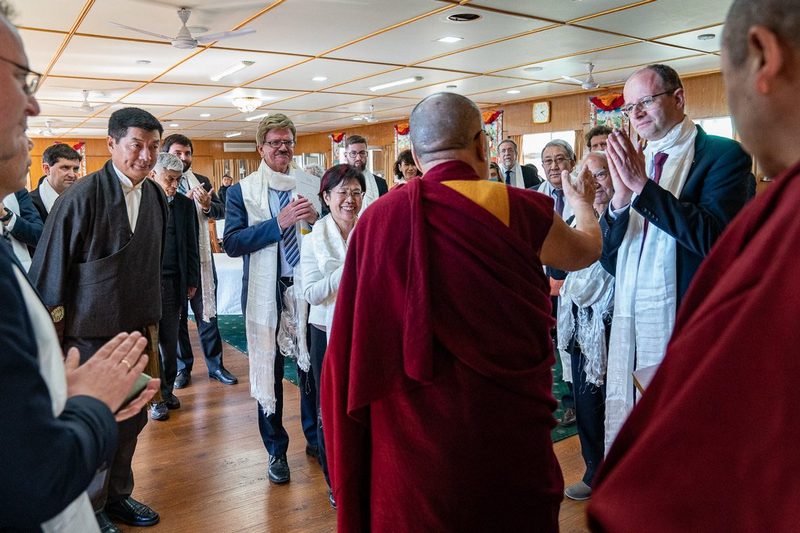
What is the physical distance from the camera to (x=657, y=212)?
74.0 inches

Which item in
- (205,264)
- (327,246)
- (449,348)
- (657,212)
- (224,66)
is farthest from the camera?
(224,66)

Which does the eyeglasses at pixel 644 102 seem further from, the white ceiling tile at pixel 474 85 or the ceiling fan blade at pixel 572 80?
the ceiling fan blade at pixel 572 80

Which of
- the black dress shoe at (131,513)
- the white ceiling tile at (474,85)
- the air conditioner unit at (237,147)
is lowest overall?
the black dress shoe at (131,513)

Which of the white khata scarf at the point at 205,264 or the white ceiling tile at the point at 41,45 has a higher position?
the white ceiling tile at the point at 41,45

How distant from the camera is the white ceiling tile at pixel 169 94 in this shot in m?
7.69

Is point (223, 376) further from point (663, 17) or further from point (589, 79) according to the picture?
point (589, 79)

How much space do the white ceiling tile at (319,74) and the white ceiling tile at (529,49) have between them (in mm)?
767

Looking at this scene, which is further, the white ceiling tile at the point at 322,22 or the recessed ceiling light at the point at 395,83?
the recessed ceiling light at the point at 395,83

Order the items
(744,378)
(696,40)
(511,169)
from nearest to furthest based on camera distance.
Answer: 1. (744,378)
2. (511,169)
3. (696,40)

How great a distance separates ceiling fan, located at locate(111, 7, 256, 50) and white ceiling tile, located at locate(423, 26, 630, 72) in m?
2.34

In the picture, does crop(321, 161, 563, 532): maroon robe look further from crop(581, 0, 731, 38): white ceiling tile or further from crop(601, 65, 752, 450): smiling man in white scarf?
crop(581, 0, 731, 38): white ceiling tile

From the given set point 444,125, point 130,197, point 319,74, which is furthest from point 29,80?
point 319,74

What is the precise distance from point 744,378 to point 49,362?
3.02 ft

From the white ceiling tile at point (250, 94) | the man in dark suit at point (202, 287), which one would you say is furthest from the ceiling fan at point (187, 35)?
the white ceiling tile at point (250, 94)
